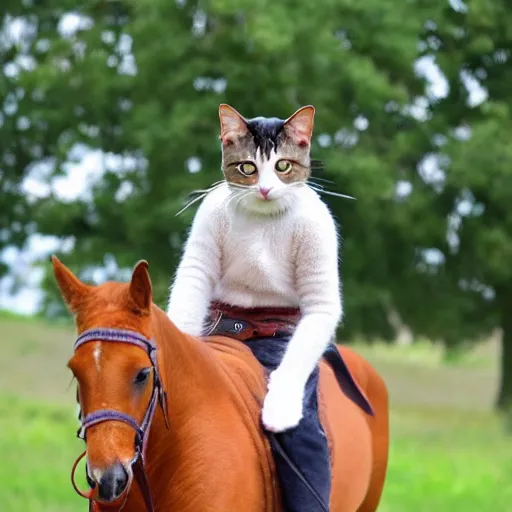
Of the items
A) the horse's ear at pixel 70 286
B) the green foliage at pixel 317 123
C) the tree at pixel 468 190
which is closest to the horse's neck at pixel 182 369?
the horse's ear at pixel 70 286

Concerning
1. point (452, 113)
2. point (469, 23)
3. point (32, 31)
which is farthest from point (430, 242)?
point (32, 31)

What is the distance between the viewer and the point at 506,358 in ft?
72.3

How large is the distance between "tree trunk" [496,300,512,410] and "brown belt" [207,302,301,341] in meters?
17.9

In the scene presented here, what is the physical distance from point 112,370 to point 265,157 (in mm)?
1276

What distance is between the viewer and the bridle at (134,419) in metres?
3.30

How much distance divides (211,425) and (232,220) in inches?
34.2

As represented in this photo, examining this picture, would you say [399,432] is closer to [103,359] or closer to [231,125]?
[231,125]

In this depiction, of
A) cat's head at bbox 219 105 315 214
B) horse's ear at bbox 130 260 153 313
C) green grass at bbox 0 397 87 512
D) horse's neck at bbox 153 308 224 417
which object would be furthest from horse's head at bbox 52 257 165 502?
green grass at bbox 0 397 87 512

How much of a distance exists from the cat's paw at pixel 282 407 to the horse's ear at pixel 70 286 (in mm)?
910

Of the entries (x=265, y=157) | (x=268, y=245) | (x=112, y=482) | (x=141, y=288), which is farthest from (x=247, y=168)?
(x=112, y=482)

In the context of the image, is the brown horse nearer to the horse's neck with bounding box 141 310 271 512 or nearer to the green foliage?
the horse's neck with bounding box 141 310 271 512

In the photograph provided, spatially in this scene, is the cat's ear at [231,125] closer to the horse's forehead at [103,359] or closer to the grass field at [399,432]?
the horse's forehead at [103,359]

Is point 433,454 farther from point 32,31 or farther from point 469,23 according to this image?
point 32,31

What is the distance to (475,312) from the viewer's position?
21.7 m
